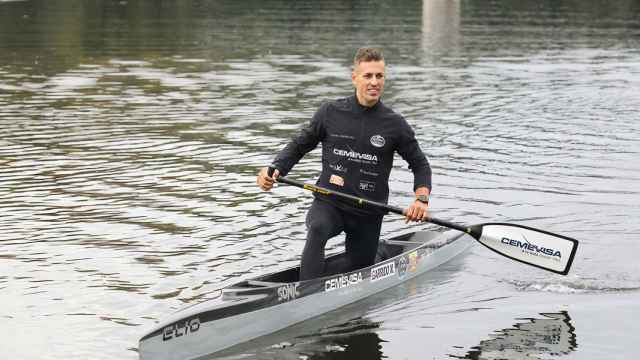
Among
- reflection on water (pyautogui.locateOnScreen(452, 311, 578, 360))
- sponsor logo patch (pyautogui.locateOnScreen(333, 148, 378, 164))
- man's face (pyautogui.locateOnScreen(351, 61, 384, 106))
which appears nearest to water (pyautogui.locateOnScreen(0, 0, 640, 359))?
reflection on water (pyautogui.locateOnScreen(452, 311, 578, 360))

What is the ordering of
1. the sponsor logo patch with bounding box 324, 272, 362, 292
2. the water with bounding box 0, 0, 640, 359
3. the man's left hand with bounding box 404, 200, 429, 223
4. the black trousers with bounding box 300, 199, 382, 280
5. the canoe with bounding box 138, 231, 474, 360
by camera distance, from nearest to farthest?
the canoe with bounding box 138, 231, 474, 360, the water with bounding box 0, 0, 640, 359, the man's left hand with bounding box 404, 200, 429, 223, the black trousers with bounding box 300, 199, 382, 280, the sponsor logo patch with bounding box 324, 272, 362, 292

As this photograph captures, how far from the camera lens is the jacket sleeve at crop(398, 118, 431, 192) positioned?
12.6 metres

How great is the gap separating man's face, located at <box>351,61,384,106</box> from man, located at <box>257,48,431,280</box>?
0.05 ft

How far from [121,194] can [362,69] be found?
26.4 ft

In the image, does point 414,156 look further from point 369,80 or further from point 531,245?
point 531,245

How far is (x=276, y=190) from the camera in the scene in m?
19.7

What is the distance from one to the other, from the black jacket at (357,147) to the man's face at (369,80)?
179 mm

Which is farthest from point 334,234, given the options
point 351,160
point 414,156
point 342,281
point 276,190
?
point 276,190

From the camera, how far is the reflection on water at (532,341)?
1170 cm

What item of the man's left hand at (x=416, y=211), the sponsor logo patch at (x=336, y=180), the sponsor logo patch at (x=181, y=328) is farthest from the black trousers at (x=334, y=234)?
the sponsor logo patch at (x=181, y=328)

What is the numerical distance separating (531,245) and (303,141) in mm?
3356

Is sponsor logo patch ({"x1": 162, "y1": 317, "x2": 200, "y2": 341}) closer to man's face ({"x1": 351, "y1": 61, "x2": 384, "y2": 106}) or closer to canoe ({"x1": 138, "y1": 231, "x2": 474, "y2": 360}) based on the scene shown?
canoe ({"x1": 138, "y1": 231, "x2": 474, "y2": 360})

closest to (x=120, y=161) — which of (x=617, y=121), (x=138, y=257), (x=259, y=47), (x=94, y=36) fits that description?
(x=138, y=257)

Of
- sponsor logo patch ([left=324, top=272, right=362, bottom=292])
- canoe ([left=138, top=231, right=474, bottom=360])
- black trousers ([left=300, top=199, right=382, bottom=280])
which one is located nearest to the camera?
canoe ([left=138, top=231, right=474, bottom=360])
